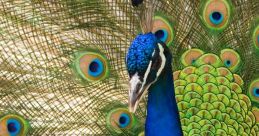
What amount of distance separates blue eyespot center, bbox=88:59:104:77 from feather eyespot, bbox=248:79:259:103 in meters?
0.63

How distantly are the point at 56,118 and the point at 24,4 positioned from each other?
1.64 ft

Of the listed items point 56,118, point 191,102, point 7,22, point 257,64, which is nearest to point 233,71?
point 257,64

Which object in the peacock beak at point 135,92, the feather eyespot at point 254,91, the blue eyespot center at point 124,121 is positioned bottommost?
the peacock beak at point 135,92

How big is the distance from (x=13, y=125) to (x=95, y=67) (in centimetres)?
42

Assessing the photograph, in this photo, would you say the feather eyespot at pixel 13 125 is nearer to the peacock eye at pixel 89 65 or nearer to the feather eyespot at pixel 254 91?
the peacock eye at pixel 89 65

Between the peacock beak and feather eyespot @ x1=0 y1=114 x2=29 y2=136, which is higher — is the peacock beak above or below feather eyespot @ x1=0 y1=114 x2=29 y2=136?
below

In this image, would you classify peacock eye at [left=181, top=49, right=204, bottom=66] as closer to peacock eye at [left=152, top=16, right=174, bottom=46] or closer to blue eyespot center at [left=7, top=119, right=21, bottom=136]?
peacock eye at [left=152, top=16, right=174, bottom=46]

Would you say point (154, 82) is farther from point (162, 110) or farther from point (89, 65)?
point (89, 65)

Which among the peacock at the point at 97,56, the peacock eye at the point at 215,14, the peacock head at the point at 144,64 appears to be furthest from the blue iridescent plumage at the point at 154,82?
the peacock eye at the point at 215,14

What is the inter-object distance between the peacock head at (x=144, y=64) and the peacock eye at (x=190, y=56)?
721 mm

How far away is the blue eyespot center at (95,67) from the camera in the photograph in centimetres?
321

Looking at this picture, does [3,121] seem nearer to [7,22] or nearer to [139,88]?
[7,22]

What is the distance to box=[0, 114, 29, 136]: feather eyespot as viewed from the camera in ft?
10.5

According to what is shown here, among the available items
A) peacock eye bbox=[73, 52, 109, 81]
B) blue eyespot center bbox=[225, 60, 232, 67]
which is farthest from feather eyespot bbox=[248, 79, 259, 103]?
peacock eye bbox=[73, 52, 109, 81]
